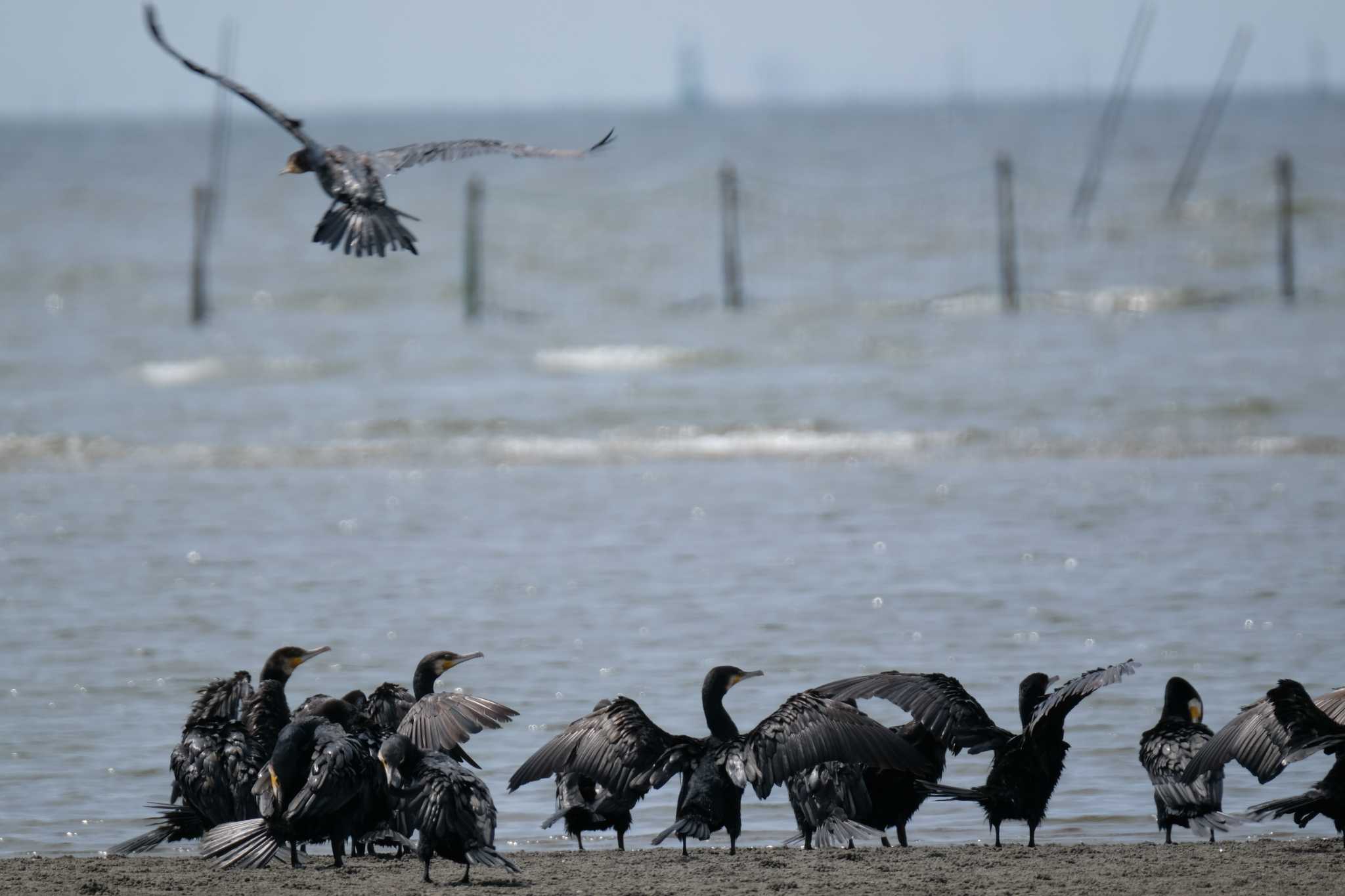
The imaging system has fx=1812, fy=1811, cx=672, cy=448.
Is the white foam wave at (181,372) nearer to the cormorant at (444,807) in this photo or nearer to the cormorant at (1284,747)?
the cormorant at (444,807)

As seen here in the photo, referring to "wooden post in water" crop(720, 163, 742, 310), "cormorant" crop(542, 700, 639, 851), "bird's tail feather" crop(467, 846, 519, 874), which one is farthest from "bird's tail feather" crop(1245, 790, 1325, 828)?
"wooden post in water" crop(720, 163, 742, 310)

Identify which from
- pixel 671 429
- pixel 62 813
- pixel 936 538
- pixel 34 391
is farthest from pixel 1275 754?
pixel 34 391

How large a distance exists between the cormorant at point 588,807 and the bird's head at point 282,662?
113 cm

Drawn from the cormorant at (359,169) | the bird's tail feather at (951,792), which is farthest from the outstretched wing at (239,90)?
the bird's tail feather at (951,792)

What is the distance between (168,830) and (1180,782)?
357 centimetres

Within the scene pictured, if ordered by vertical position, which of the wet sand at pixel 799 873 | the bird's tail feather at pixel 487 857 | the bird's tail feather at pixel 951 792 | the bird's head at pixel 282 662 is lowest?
the wet sand at pixel 799 873

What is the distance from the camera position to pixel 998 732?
6.44 meters

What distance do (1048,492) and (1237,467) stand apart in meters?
2.02

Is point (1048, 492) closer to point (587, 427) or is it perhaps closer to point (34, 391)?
point (587, 427)

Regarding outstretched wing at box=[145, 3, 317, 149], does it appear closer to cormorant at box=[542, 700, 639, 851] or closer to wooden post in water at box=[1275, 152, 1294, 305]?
cormorant at box=[542, 700, 639, 851]

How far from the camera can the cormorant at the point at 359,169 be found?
23.2 ft

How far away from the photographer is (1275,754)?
19.8 feet

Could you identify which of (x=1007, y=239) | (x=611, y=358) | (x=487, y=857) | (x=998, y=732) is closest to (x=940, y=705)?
(x=998, y=732)

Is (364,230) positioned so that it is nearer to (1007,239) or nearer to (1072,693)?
(1072,693)
